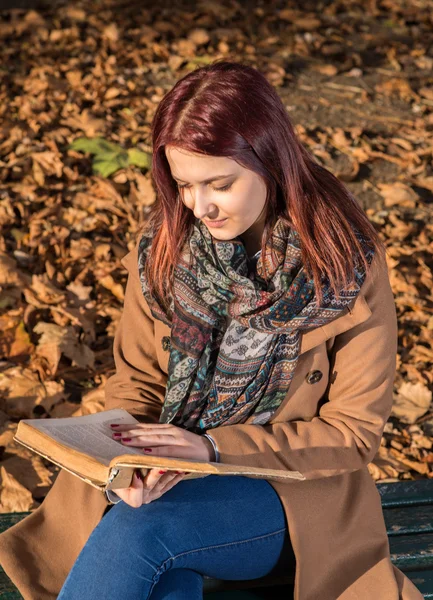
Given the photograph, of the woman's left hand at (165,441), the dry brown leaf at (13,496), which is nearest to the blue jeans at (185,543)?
the woman's left hand at (165,441)

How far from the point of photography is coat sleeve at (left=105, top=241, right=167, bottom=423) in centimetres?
239

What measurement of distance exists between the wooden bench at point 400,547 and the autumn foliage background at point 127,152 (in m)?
0.48

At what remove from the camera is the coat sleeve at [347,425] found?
212 cm

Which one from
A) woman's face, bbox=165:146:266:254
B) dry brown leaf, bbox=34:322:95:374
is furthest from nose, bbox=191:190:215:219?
dry brown leaf, bbox=34:322:95:374

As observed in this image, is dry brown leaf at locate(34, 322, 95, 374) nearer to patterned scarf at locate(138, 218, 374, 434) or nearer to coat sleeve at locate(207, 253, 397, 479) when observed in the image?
patterned scarf at locate(138, 218, 374, 434)

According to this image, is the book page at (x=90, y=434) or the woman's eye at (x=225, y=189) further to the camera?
the woman's eye at (x=225, y=189)

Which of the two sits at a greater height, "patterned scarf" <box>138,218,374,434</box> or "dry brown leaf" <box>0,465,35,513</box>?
"patterned scarf" <box>138,218,374,434</box>

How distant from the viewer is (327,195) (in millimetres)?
2150

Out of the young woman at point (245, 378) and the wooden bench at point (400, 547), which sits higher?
the young woman at point (245, 378)

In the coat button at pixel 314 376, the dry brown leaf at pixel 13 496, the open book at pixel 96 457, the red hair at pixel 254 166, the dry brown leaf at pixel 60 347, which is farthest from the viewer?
the dry brown leaf at pixel 60 347

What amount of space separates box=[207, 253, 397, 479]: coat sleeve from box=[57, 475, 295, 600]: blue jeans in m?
0.10

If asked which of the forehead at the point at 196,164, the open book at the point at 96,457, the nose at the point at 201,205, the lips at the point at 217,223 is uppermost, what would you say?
the forehead at the point at 196,164

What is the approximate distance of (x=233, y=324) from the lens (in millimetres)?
2266

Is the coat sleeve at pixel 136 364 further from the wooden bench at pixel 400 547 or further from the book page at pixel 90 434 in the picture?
the wooden bench at pixel 400 547
